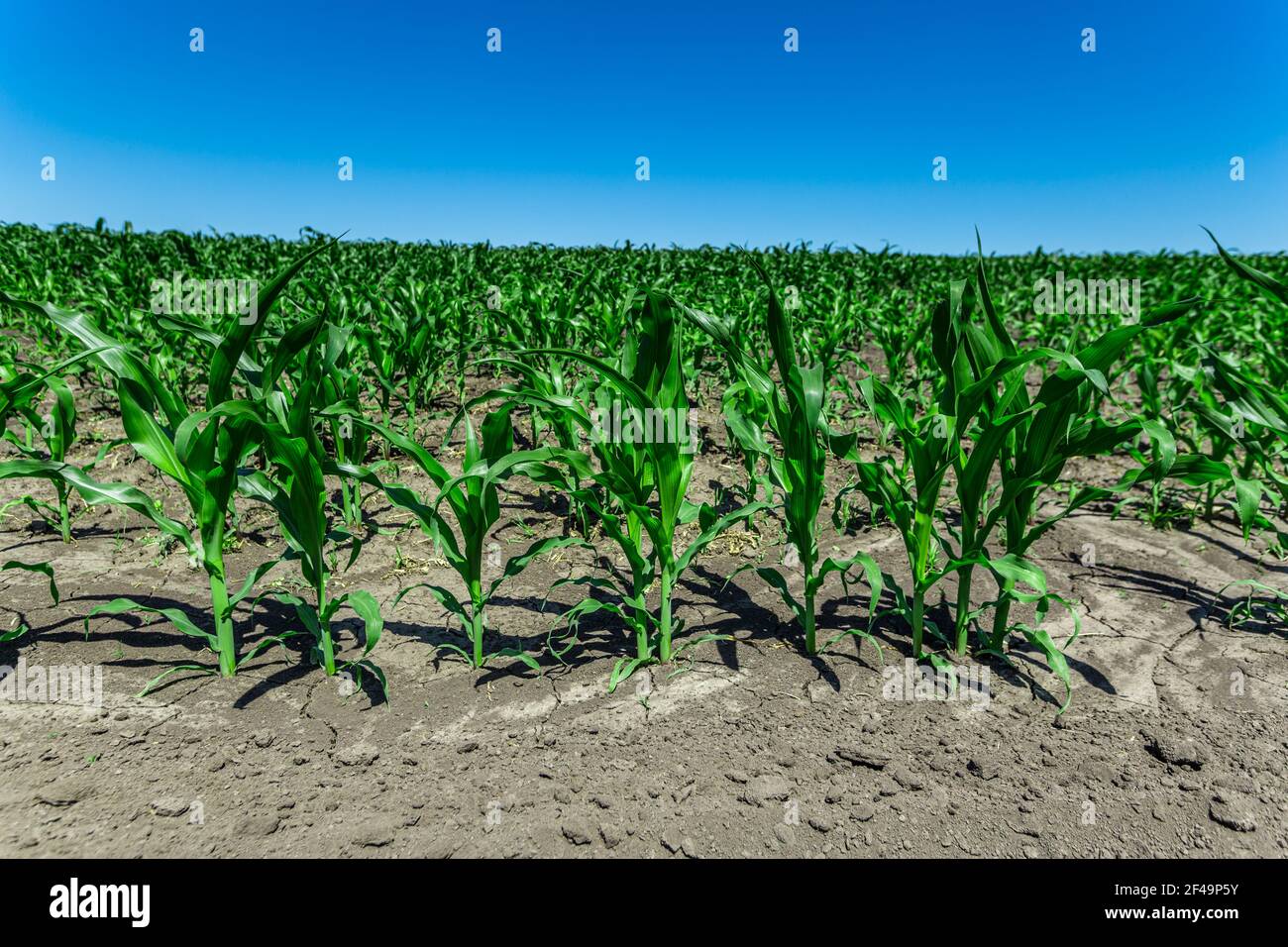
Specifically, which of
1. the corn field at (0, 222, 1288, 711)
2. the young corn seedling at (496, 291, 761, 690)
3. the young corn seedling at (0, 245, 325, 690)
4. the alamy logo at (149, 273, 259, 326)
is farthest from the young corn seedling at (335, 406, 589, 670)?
the alamy logo at (149, 273, 259, 326)

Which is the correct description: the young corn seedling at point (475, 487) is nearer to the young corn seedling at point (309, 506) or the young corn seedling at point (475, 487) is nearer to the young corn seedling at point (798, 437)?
the young corn seedling at point (309, 506)

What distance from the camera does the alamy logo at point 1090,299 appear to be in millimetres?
7550

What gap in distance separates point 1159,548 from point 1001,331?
1858 millimetres

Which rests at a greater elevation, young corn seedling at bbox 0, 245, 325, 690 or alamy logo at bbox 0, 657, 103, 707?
young corn seedling at bbox 0, 245, 325, 690

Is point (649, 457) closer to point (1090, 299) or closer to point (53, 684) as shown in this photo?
point (53, 684)

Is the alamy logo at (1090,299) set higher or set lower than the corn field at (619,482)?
higher

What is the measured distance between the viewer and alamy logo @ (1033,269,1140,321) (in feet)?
24.8

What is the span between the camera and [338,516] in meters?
3.52

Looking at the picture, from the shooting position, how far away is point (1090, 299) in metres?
7.45

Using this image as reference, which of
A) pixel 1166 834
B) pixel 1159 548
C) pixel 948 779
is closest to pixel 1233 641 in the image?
pixel 1159 548

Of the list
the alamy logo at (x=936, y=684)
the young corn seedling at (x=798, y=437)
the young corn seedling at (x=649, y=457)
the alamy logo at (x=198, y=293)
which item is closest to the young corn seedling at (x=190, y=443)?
the young corn seedling at (x=649, y=457)

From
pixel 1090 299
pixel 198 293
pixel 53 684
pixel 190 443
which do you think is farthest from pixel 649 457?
pixel 1090 299

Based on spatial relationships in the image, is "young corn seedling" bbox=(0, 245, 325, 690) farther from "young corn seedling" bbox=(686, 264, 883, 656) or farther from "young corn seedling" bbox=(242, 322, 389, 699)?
"young corn seedling" bbox=(686, 264, 883, 656)
